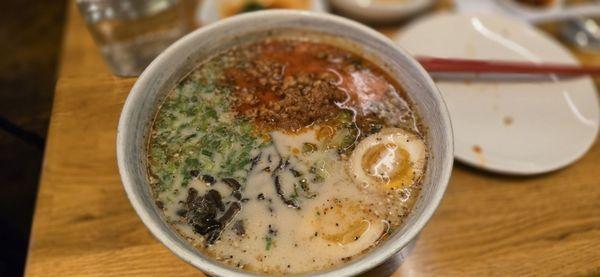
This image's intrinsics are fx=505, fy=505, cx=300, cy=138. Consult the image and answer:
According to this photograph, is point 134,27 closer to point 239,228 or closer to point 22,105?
point 22,105

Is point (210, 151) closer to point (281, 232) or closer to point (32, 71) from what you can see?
point (281, 232)

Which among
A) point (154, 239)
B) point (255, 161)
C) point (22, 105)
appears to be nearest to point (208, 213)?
point (255, 161)

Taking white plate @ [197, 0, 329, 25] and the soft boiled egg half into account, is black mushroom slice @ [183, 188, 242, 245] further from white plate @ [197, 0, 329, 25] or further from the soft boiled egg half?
white plate @ [197, 0, 329, 25]

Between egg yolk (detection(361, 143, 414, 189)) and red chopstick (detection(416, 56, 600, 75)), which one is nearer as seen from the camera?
egg yolk (detection(361, 143, 414, 189))

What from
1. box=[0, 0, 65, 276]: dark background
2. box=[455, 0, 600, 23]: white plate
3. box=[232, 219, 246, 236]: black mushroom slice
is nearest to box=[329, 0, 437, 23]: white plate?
box=[455, 0, 600, 23]: white plate

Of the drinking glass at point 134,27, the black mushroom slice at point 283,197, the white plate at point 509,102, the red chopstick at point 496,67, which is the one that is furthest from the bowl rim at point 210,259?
the drinking glass at point 134,27

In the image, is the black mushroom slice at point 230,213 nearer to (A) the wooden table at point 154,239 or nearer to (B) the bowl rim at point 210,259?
(B) the bowl rim at point 210,259
